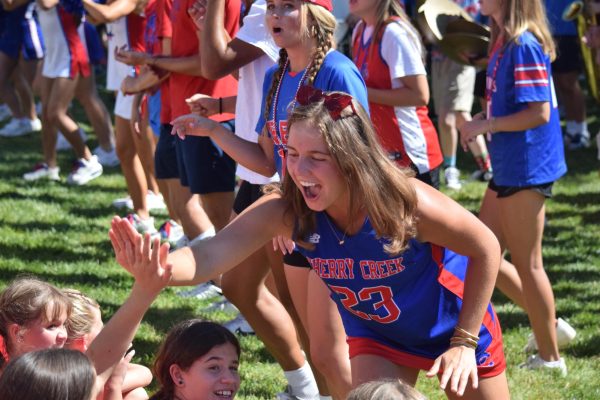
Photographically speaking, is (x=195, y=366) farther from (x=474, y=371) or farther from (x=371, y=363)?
(x=474, y=371)

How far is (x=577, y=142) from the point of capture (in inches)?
447

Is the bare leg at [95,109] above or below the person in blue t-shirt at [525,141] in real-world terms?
below

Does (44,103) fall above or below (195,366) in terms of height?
below

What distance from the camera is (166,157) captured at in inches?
252

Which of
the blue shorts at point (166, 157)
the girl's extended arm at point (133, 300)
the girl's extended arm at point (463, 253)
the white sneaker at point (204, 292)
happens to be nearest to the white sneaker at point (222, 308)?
the white sneaker at point (204, 292)

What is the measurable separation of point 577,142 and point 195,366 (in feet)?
28.5

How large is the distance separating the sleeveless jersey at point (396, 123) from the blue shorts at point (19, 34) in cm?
659

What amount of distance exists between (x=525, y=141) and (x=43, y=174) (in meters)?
6.02

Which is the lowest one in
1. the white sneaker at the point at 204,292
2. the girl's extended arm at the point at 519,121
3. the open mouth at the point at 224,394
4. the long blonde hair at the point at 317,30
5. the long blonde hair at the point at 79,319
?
the white sneaker at the point at 204,292

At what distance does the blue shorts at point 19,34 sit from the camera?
11078 mm

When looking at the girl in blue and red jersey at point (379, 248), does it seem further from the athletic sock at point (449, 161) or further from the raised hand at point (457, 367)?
the athletic sock at point (449, 161)

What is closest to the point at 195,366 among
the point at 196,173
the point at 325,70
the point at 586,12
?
the point at 325,70

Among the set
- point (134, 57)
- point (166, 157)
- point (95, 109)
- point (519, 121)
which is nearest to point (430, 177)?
point (519, 121)

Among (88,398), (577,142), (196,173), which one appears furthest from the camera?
(577,142)
